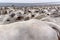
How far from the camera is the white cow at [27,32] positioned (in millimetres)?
1285

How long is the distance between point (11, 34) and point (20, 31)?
7cm

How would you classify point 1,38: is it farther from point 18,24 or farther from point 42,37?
point 42,37

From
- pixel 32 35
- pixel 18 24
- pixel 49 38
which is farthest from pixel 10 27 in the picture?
pixel 49 38

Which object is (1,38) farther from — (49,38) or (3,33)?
(49,38)

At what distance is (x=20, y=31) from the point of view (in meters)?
1.31

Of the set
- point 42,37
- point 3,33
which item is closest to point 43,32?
point 42,37

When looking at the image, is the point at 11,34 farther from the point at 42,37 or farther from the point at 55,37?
the point at 55,37

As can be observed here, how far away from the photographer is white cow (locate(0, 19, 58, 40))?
4.22ft

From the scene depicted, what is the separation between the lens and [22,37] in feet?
4.19

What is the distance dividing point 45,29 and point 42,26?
3cm

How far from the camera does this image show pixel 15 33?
130 cm

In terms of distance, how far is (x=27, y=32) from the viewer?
51.3 inches

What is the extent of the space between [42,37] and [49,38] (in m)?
0.06

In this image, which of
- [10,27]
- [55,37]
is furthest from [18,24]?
[55,37]
